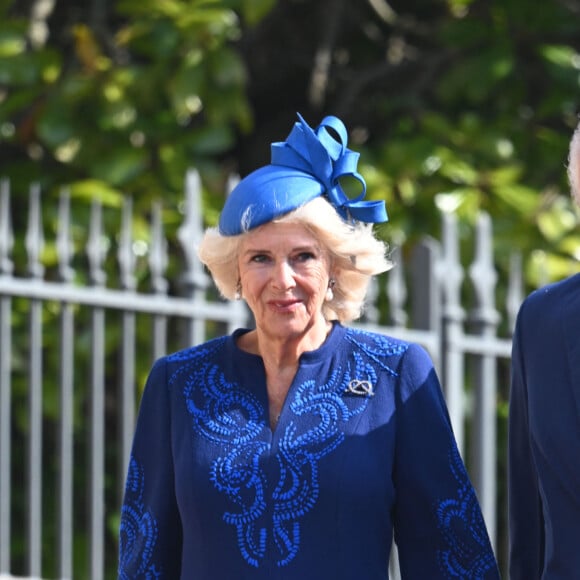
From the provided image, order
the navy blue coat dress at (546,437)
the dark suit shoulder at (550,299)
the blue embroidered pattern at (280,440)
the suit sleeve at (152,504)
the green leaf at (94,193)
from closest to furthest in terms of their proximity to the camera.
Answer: the navy blue coat dress at (546,437), the dark suit shoulder at (550,299), the blue embroidered pattern at (280,440), the suit sleeve at (152,504), the green leaf at (94,193)

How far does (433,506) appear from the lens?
3.09m

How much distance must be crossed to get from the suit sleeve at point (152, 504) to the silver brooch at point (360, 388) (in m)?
0.34

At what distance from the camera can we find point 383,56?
7.65 metres

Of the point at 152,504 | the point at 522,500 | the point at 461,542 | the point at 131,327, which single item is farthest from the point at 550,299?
the point at 131,327

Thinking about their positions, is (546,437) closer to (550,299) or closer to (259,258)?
(550,299)

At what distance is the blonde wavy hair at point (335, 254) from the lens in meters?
3.14

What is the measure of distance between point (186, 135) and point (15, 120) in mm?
746

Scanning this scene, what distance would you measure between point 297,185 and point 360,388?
38 cm

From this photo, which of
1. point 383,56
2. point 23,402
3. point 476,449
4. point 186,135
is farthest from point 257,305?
point 383,56

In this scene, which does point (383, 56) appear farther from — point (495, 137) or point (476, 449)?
point (476, 449)

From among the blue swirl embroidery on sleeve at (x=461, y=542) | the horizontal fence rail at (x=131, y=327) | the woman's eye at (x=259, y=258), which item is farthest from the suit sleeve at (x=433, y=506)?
the horizontal fence rail at (x=131, y=327)

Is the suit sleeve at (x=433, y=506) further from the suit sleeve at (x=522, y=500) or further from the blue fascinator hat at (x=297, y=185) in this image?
the blue fascinator hat at (x=297, y=185)

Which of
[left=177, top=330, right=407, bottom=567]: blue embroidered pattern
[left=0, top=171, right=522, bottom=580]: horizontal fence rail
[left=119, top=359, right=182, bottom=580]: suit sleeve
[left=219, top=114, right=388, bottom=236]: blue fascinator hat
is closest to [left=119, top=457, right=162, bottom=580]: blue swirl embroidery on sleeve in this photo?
[left=119, top=359, right=182, bottom=580]: suit sleeve

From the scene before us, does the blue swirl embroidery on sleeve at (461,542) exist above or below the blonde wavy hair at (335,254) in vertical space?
below
